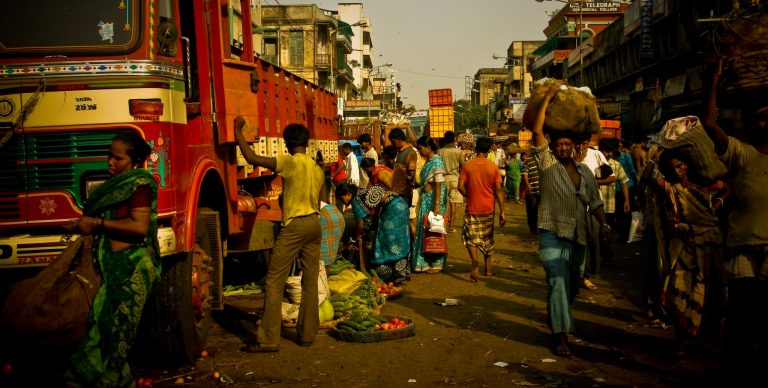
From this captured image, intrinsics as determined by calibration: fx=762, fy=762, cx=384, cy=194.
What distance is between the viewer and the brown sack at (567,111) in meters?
6.73

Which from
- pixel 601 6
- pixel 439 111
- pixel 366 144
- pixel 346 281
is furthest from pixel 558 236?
pixel 601 6

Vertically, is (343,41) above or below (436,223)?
above

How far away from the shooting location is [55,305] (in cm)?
410

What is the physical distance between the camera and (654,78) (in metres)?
32.9

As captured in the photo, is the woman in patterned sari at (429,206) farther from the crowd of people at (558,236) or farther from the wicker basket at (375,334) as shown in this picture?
the wicker basket at (375,334)

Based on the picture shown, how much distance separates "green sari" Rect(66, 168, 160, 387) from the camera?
4230mm

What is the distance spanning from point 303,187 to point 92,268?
2720 millimetres

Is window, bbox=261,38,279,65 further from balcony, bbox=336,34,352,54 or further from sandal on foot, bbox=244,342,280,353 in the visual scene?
sandal on foot, bbox=244,342,280,353

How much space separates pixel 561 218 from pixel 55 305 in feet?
13.7

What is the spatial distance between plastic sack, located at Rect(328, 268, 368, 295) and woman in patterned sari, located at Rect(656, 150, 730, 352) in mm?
3521

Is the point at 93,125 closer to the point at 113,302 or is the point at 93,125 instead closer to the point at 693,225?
the point at 113,302

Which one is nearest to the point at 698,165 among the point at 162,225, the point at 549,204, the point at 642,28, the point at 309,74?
the point at 549,204

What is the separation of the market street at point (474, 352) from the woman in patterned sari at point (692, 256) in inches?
14.4

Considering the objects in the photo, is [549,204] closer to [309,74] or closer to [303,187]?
[303,187]
